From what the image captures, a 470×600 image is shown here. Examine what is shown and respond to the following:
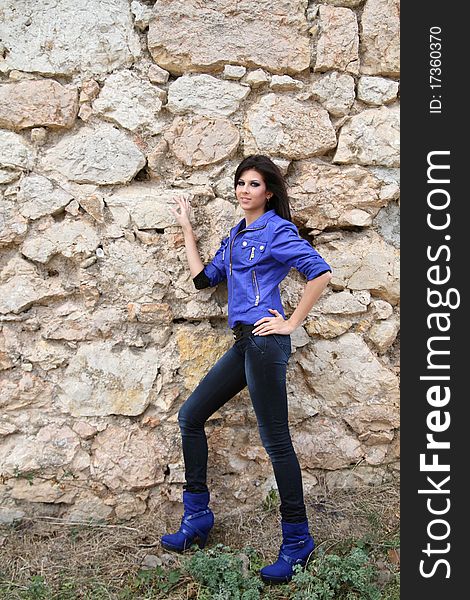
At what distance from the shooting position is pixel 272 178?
2.96 m

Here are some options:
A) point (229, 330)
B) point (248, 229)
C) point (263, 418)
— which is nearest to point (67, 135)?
point (248, 229)

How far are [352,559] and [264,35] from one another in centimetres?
244

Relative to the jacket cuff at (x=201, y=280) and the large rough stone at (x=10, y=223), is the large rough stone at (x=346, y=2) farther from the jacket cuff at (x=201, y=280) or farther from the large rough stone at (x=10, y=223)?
the large rough stone at (x=10, y=223)

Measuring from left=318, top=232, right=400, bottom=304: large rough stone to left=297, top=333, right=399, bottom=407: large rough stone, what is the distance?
27cm

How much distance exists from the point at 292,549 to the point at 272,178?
5.34 ft

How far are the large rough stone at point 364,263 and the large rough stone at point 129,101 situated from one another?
1.06 m

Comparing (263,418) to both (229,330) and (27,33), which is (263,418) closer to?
(229,330)

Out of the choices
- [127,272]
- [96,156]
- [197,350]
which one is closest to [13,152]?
[96,156]

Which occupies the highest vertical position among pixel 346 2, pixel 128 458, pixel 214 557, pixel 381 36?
pixel 346 2

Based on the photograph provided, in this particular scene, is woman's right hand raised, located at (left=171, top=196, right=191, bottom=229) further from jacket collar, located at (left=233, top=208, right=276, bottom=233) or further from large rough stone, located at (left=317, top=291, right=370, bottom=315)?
large rough stone, located at (left=317, top=291, right=370, bottom=315)

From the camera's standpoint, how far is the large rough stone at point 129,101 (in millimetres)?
3119

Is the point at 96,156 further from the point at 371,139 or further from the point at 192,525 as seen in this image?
the point at 192,525

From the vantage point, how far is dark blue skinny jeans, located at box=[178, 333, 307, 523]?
9.19 ft

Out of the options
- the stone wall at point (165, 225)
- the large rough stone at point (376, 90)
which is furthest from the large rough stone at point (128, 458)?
the large rough stone at point (376, 90)
